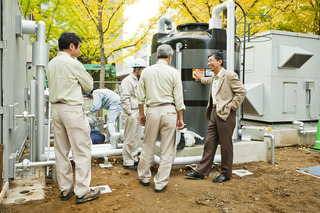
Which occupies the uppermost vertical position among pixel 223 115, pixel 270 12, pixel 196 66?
pixel 270 12

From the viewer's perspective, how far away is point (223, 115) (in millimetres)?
4180

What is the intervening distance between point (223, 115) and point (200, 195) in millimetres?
1225

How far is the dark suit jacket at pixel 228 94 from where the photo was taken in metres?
4.16

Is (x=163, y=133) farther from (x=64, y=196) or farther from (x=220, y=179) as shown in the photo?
(x=64, y=196)

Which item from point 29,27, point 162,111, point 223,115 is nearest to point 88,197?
point 162,111

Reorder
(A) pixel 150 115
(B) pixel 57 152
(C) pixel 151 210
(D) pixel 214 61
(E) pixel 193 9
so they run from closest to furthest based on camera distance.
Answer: (C) pixel 151 210 < (B) pixel 57 152 < (A) pixel 150 115 < (D) pixel 214 61 < (E) pixel 193 9

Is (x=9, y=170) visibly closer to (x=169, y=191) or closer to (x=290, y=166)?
(x=169, y=191)

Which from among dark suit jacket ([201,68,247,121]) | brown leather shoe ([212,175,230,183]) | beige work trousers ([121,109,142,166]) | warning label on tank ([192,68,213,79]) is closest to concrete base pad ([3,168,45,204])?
beige work trousers ([121,109,142,166])

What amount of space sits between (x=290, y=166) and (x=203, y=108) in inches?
82.2

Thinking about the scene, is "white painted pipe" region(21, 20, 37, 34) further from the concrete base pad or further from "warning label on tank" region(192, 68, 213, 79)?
"warning label on tank" region(192, 68, 213, 79)

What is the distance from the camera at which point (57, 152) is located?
3.46 meters

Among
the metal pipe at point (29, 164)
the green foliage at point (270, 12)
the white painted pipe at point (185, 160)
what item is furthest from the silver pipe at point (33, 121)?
the green foliage at point (270, 12)

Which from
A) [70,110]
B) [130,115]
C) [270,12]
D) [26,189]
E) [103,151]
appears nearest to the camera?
[70,110]

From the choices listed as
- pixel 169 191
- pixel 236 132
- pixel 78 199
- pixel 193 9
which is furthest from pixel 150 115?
pixel 193 9
